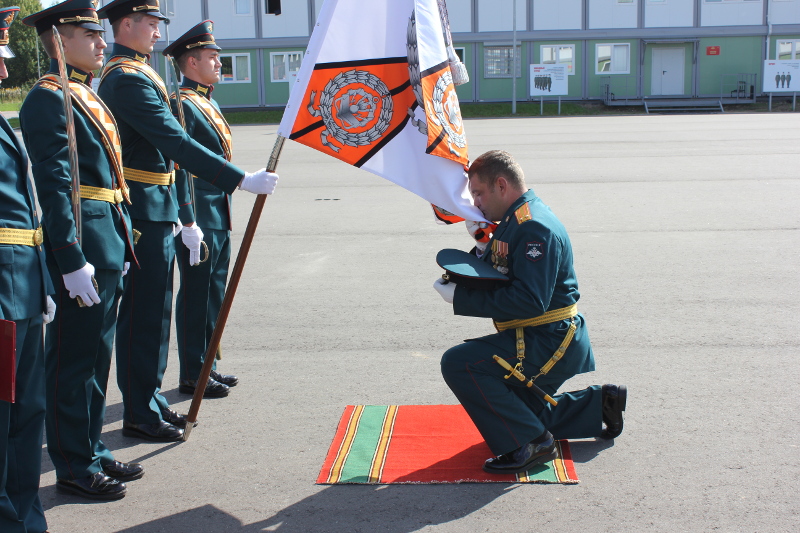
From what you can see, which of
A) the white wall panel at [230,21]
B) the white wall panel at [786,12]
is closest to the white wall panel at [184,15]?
the white wall panel at [230,21]

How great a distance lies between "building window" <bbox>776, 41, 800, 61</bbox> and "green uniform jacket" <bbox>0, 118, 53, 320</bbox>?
39.8 meters

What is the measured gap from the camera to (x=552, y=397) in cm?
411

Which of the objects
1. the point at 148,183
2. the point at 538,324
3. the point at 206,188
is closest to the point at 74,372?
the point at 148,183

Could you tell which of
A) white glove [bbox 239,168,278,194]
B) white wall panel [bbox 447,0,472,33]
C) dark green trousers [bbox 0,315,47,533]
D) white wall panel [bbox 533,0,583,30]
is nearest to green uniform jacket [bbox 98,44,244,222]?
white glove [bbox 239,168,278,194]

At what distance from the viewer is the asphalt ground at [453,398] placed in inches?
138

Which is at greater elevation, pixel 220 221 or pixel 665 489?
pixel 220 221

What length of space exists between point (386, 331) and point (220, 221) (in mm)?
1591

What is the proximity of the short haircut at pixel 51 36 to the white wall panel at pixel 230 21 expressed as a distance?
121ft

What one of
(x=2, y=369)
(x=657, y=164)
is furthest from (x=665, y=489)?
(x=657, y=164)

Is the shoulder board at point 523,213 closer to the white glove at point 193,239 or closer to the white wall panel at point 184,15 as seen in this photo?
the white glove at point 193,239

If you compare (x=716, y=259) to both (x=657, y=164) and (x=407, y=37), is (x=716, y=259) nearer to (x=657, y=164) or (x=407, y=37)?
(x=407, y=37)

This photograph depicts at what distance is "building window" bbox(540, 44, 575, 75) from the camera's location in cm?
3797

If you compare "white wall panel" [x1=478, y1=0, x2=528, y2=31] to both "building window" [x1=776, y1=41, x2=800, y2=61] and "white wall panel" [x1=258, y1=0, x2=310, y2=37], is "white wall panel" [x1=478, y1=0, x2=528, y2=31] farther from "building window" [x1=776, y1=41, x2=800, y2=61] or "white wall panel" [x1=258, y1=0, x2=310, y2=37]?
"building window" [x1=776, y1=41, x2=800, y2=61]

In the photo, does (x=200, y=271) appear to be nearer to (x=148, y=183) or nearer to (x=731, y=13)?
(x=148, y=183)
